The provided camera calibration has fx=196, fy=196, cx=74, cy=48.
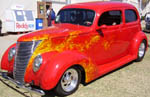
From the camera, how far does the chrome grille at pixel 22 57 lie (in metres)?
3.91

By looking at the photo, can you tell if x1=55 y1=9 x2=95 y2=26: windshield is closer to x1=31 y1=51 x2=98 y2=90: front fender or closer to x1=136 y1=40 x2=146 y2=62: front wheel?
x1=31 y1=51 x2=98 y2=90: front fender

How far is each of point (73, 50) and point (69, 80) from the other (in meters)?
0.65

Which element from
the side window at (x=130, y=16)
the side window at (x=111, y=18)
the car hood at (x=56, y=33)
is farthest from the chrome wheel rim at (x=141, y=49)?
the car hood at (x=56, y=33)

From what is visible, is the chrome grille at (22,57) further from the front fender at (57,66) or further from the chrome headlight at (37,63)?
the front fender at (57,66)

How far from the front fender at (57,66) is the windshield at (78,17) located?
3.22ft

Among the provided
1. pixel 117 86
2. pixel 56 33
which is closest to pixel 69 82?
pixel 56 33

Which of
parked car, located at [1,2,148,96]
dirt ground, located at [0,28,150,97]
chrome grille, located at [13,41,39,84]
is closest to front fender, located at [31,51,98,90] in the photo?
parked car, located at [1,2,148,96]

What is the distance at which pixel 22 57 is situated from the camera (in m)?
3.97

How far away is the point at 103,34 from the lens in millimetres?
4875

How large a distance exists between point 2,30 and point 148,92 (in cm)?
1028

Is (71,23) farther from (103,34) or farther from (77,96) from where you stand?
(77,96)

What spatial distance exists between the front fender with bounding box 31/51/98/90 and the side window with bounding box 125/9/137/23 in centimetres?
240

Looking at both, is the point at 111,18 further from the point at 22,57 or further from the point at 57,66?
the point at 22,57

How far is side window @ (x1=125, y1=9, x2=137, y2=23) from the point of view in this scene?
5820 millimetres
